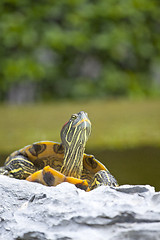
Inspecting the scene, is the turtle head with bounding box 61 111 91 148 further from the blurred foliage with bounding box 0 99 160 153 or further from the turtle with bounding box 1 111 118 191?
the blurred foliage with bounding box 0 99 160 153

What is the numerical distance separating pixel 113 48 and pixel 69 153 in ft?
11.1

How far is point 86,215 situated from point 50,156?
39 centimetres

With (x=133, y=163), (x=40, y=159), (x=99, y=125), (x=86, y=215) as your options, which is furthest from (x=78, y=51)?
(x=86, y=215)

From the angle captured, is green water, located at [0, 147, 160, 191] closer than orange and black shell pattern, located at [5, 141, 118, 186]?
No

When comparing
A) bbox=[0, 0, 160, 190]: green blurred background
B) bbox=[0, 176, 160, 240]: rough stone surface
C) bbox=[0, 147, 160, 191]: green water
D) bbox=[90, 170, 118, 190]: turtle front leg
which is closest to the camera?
bbox=[0, 176, 160, 240]: rough stone surface

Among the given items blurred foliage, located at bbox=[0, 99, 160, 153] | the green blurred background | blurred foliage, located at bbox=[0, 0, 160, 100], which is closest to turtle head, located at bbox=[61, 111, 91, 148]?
blurred foliage, located at bbox=[0, 99, 160, 153]

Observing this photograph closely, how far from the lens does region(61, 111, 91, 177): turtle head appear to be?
3.08ft

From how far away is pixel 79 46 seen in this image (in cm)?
417

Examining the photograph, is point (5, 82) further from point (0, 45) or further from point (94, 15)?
point (94, 15)

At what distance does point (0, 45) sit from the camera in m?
4.15

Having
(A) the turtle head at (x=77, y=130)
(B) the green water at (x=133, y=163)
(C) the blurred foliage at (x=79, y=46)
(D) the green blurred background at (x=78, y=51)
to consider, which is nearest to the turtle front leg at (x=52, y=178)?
(A) the turtle head at (x=77, y=130)

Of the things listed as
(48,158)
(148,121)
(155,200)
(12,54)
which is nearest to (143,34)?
(12,54)

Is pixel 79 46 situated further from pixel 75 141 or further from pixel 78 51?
pixel 75 141

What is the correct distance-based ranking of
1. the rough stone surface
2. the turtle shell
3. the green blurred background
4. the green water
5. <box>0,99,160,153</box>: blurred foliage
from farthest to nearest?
the green blurred background < <box>0,99,160,153</box>: blurred foliage < the green water < the turtle shell < the rough stone surface
